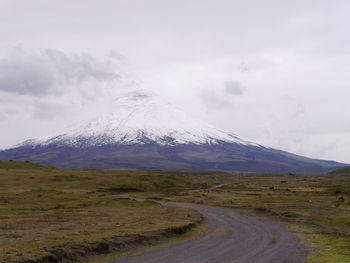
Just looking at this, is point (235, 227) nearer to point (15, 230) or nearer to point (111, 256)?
point (111, 256)

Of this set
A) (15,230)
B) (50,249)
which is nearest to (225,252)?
(50,249)

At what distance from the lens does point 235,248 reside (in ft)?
93.6

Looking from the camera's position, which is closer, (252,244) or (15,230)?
(252,244)

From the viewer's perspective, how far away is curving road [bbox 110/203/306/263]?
24.5 meters

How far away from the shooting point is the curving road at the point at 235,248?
24453 mm

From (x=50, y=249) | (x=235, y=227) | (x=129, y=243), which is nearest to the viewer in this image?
(x=50, y=249)

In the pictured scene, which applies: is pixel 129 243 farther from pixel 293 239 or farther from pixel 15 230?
pixel 293 239

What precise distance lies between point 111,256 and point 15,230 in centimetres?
1205

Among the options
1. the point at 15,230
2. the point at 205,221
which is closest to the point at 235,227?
the point at 205,221

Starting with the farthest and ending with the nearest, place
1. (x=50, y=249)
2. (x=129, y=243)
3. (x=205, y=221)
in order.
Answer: (x=205, y=221) → (x=129, y=243) → (x=50, y=249)

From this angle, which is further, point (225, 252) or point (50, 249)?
point (225, 252)

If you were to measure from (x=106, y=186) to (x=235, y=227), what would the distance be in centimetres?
7057

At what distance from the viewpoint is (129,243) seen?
2895 centimetres

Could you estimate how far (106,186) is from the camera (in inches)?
4190
